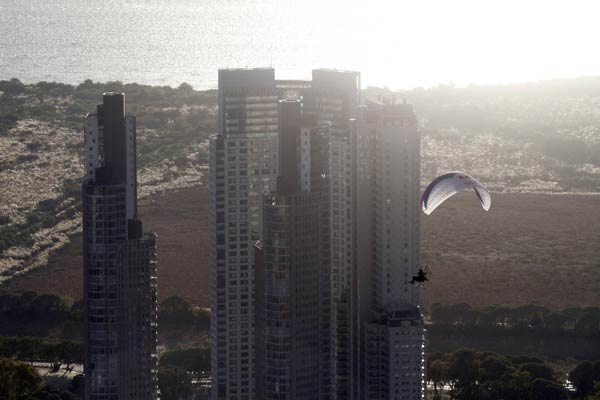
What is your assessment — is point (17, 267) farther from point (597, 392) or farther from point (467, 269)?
point (597, 392)

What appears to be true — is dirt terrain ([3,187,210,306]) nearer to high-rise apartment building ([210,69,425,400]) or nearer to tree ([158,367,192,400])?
tree ([158,367,192,400])

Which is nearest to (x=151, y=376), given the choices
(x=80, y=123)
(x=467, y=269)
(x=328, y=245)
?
(x=328, y=245)

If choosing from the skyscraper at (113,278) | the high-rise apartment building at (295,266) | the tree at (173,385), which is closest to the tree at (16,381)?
the tree at (173,385)

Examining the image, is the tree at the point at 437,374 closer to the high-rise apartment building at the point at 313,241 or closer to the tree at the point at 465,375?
the tree at the point at 465,375

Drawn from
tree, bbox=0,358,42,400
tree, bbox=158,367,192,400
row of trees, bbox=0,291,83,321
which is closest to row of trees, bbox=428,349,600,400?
tree, bbox=158,367,192,400

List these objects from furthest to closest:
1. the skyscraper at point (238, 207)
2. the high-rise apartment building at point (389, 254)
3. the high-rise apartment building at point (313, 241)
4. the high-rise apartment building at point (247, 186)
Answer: the skyscraper at point (238, 207)
the high-rise apartment building at point (247, 186)
the high-rise apartment building at point (389, 254)
the high-rise apartment building at point (313, 241)
